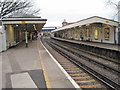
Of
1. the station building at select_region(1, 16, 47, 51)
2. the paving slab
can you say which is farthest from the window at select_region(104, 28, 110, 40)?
the paving slab

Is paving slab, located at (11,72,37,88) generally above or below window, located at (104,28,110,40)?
below

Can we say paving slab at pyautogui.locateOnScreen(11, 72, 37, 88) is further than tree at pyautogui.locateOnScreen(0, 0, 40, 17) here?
No

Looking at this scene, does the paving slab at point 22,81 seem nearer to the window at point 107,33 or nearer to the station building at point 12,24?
the station building at point 12,24

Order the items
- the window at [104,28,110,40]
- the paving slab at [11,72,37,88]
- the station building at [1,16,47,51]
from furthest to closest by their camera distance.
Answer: the window at [104,28,110,40], the station building at [1,16,47,51], the paving slab at [11,72,37,88]

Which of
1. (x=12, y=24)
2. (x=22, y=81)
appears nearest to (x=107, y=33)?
(x=12, y=24)

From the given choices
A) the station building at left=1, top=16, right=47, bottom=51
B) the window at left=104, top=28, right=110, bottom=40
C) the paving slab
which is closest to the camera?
the paving slab

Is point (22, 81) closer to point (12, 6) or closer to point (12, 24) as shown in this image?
point (12, 24)

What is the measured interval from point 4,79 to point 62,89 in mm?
2766

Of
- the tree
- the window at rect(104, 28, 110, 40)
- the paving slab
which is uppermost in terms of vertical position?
the tree

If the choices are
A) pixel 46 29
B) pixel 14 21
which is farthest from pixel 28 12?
pixel 46 29

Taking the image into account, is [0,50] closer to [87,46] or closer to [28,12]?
[87,46]

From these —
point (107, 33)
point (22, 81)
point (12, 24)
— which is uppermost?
point (12, 24)

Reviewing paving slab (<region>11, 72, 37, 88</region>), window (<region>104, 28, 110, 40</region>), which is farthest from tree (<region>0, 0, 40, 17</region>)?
paving slab (<region>11, 72, 37, 88</region>)

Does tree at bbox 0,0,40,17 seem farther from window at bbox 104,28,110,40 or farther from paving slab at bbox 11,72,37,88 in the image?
paving slab at bbox 11,72,37,88
